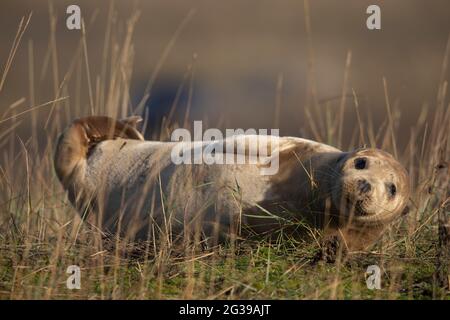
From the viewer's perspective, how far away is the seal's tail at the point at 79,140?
646 centimetres

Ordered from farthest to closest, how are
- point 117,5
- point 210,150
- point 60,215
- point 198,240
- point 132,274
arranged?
point 117,5 < point 60,215 < point 210,150 < point 198,240 < point 132,274

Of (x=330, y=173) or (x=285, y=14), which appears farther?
(x=285, y=14)

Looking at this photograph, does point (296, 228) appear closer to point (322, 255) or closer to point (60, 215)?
point (322, 255)

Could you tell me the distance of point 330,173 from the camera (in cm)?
552

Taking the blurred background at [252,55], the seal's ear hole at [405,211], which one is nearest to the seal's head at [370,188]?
the seal's ear hole at [405,211]

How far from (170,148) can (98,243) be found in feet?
3.71

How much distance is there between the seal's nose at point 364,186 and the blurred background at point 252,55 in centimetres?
765

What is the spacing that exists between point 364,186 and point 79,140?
7.86 ft

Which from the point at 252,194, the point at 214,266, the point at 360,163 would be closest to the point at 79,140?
the point at 252,194

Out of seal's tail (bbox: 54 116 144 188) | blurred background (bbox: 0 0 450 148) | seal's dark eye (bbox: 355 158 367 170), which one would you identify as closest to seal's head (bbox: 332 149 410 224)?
seal's dark eye (bbox: 355 158 367 170)
